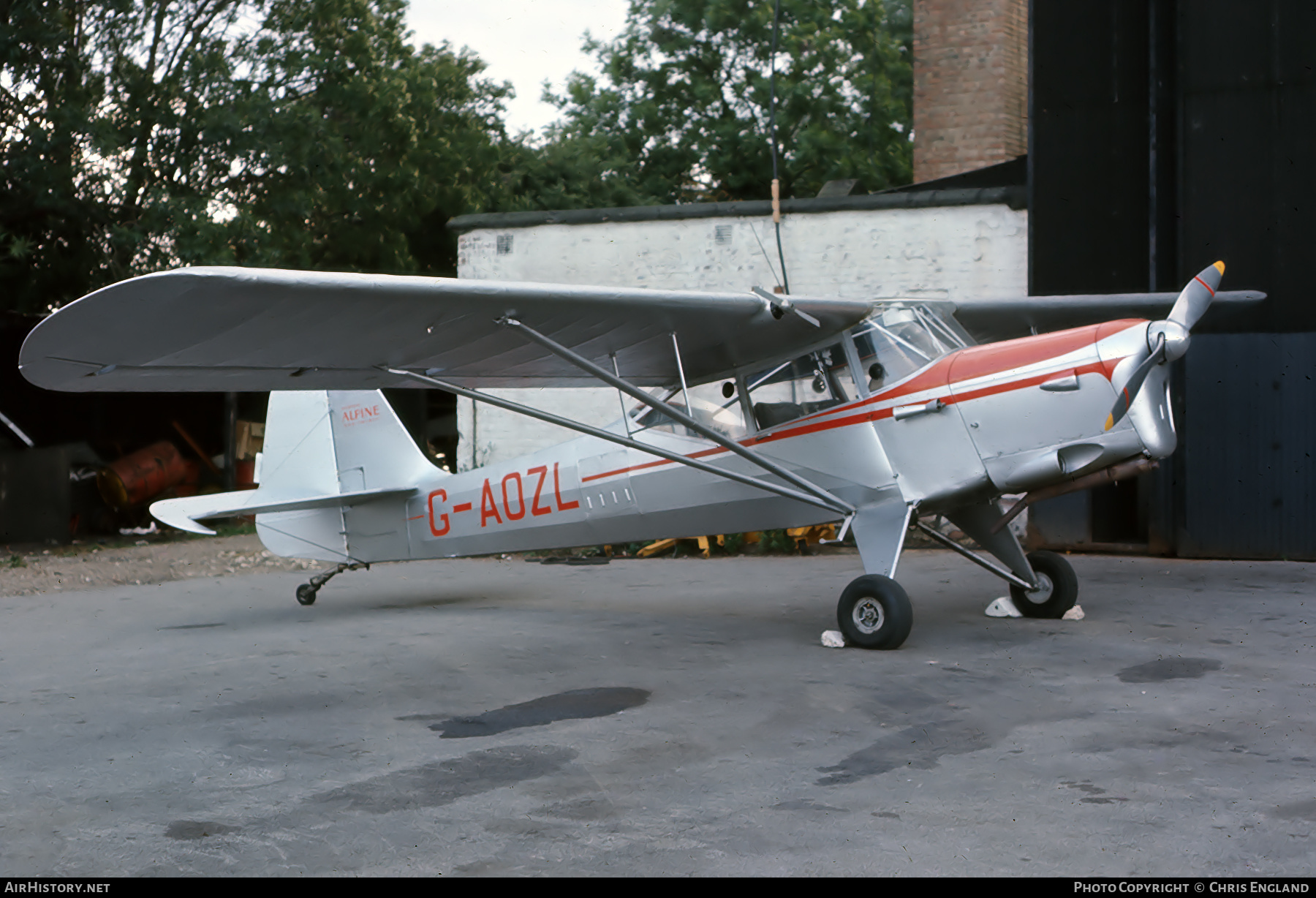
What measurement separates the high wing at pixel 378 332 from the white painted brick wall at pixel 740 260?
5.82m

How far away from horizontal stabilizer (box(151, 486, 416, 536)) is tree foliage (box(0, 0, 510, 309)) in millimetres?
7837

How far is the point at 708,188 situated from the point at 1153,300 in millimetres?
23629

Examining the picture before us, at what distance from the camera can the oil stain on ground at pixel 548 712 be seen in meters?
5.31

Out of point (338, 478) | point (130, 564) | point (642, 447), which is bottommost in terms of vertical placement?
point (130, 564)

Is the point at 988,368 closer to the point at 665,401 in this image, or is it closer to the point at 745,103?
the point at 665,401

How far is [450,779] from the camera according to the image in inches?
174

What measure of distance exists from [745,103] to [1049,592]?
2763 centimetres

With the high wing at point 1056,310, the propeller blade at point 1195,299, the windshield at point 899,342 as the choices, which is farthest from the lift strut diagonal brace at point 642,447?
the propeller blade at point 1195,299

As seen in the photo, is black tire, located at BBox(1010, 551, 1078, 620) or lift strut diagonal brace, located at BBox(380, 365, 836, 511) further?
black tire, located at BBox(1010, 551, 1078, 620)

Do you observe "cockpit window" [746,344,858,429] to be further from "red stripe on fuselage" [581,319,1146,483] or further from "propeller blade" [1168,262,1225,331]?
"propeller blade" [1168,262,1225,331]

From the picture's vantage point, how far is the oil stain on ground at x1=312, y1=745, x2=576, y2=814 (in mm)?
4125

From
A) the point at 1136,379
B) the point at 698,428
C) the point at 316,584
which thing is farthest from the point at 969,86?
the point at 316,584

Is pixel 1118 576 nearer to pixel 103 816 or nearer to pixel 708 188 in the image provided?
pixel 103 816

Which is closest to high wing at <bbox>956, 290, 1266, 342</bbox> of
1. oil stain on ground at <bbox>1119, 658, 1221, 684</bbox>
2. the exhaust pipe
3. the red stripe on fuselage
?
the red stripe on fuselage
